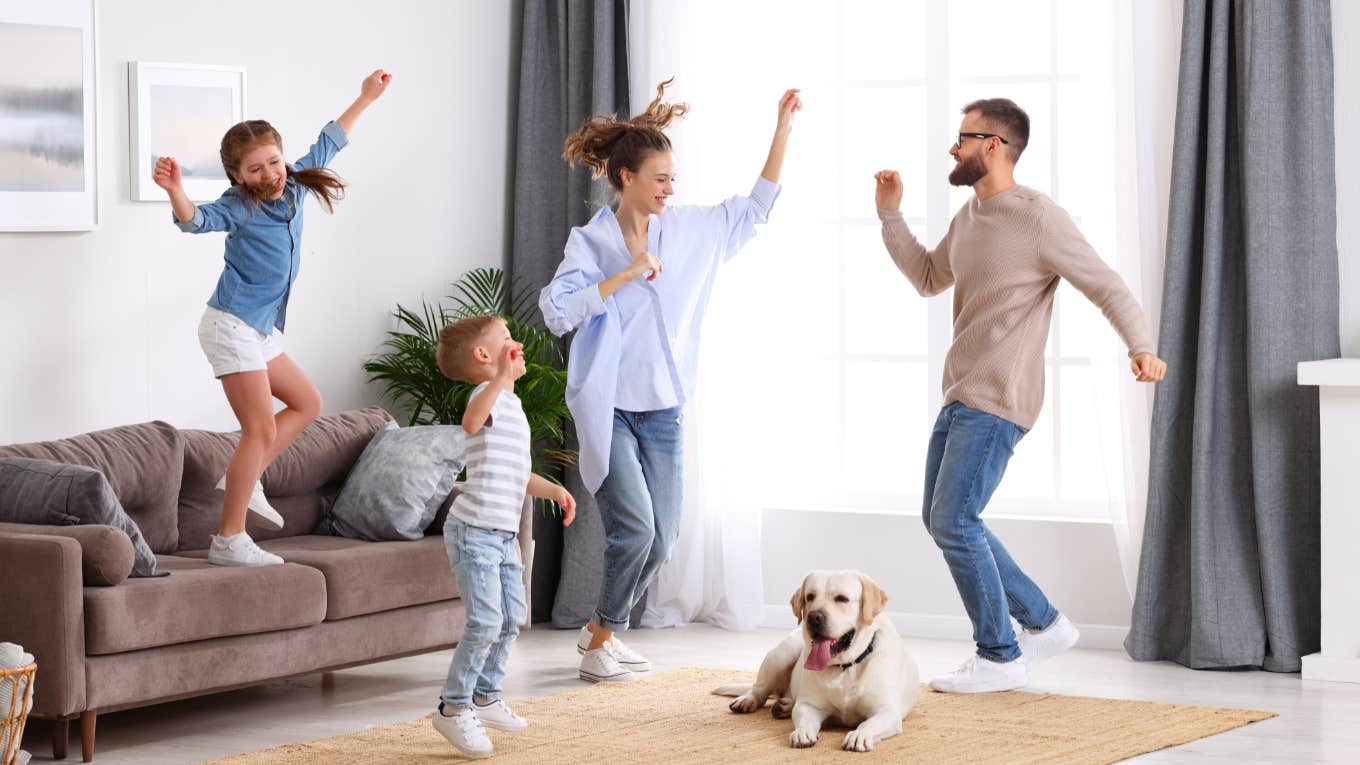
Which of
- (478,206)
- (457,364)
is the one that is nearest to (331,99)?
(478,206)

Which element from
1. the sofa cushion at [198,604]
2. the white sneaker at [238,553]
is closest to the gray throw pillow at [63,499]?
the sofa cushion at [198,604]

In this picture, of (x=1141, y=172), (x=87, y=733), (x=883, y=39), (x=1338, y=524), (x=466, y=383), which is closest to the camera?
(x=87, y=733)

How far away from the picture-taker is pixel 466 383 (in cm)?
546

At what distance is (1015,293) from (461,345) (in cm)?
139

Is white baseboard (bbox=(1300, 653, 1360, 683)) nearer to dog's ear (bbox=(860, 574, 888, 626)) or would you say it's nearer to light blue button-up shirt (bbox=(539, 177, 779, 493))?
dog's ear (bbox=(860, 574, 888, 626))

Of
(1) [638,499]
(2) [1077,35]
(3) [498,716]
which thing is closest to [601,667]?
(1) [638,499]

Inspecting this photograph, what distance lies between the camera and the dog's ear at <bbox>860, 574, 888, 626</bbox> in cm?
381

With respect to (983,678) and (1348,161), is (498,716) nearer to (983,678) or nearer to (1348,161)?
(983,678)

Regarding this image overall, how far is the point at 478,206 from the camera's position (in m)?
6.00

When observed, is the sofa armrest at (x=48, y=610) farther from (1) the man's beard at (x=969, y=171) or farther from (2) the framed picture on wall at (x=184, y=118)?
(1) the man's beard at (x=969, y=171)

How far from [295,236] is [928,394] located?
2.15 meters

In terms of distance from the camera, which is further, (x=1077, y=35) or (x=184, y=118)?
(x=1077, y=35)

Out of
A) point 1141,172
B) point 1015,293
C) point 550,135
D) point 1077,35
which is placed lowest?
point 1015,293

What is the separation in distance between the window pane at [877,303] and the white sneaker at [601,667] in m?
1.55
